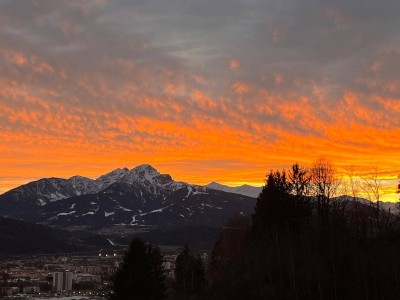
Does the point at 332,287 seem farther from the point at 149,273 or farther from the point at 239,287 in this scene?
the point at 149,273

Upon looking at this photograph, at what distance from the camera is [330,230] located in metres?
75.4

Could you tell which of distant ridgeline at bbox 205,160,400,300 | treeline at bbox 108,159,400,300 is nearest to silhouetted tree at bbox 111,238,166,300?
treeline at bbox 108,159,400,300

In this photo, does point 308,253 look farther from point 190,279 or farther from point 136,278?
point 190,279

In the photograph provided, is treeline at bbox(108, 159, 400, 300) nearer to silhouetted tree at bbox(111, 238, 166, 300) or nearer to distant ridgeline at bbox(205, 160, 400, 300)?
distant ridgeline at bbox(205, 160, 400, 300)

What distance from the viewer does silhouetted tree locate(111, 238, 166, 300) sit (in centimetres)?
6369

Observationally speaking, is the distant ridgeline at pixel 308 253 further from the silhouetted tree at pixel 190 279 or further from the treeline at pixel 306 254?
the silhouetted tree at pixel 190 279

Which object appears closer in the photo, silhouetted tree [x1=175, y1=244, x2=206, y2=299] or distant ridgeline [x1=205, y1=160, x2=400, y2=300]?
distant ridgeline [x1=205, y1=160, x2=400, y2=300]

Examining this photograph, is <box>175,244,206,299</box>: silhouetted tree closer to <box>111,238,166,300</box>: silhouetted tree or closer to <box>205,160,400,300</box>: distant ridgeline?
<box>205,160,400,300</box>: distant ridgeline

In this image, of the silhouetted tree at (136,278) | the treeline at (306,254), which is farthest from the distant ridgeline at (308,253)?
the silhouetted tree at (136,278)

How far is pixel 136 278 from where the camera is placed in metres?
64.2

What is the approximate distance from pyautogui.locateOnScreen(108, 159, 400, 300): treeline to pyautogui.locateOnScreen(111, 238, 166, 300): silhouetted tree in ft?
26.3

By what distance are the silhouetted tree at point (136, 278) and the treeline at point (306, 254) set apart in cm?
802

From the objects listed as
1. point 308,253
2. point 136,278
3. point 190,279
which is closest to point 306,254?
point 308,253

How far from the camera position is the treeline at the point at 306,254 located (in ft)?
210
